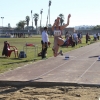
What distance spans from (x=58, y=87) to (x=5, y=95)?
174 centimetres

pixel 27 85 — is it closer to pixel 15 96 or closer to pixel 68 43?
pixel 15 96

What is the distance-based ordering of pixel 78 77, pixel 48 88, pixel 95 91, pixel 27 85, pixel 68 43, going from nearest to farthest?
pixel 95 91 → pixel 48 88 → pixel 27 85 → pixel 78 77 → pixel 68 43

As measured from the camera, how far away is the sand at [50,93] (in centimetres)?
823

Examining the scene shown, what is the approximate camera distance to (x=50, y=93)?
8727 millimetres

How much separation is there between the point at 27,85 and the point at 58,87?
110 cm

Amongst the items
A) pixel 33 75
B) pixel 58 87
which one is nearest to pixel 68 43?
pixel 33 75

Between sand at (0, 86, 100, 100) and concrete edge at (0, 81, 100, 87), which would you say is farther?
concrete edge at (0, 81, 100, 87)

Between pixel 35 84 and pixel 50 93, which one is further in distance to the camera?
pixel 35 84

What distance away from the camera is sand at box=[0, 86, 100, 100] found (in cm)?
823

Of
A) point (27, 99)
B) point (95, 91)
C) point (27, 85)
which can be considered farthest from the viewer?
point (27, 85)

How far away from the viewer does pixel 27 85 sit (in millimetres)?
10117

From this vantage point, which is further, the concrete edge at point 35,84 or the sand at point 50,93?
the concrete edge at point 35,84

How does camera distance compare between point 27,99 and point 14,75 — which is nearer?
point 27,99

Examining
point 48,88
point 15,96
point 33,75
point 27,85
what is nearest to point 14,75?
point 33,75
